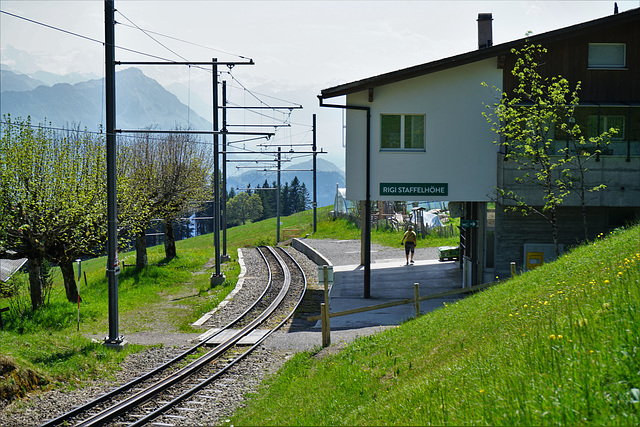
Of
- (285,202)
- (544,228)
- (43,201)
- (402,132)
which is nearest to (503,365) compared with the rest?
(544,228)

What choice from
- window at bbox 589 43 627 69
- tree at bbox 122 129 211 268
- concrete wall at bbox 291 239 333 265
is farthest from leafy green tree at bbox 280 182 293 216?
window at bbox 589 43 627 69

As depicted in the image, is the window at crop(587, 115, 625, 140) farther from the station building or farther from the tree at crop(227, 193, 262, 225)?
the tree at crop(227, 193, 262, 225)

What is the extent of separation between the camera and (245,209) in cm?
14175

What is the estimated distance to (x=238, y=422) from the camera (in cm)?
955

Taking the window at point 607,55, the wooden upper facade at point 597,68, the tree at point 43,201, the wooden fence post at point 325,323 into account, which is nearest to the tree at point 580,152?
the wooden upper facade at point 597,68

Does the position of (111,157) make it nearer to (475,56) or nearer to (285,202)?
(475,56)

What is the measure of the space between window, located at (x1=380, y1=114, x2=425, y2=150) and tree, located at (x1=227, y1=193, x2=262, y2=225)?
396 feet

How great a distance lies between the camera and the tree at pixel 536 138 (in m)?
18.7

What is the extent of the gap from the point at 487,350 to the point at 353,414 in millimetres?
1809

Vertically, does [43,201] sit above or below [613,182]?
below

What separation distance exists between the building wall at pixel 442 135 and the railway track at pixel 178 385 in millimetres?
6306

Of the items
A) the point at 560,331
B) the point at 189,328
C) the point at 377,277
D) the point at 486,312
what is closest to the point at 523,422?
the point at 560,331

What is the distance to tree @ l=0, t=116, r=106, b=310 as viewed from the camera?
790 inches

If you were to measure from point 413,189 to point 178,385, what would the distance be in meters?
12.0
